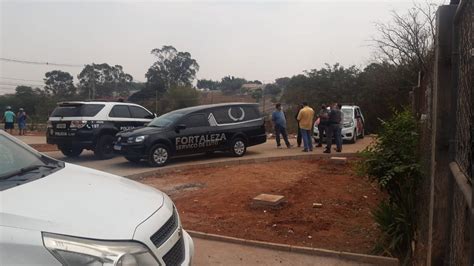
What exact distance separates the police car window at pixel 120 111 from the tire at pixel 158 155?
270 cm

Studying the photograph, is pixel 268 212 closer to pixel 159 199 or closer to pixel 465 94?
pixel 159 199

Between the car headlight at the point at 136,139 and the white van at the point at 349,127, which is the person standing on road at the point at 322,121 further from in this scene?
the car headlight at the point at 136,139

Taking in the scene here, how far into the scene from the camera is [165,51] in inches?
2066

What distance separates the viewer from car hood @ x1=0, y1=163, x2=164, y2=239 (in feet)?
7.39

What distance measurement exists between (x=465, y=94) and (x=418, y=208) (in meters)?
3.05

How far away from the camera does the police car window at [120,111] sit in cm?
1332

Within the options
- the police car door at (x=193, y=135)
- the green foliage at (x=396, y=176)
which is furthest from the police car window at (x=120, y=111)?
the green foliage at (x=396, y=176)

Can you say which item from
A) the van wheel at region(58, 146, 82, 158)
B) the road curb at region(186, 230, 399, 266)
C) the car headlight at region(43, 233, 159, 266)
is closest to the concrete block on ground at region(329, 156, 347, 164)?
the road curb at region(186, 230, 399, 266)

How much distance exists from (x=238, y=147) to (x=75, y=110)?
5035 mm

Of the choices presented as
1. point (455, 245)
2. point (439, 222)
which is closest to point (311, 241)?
point (439, 222)

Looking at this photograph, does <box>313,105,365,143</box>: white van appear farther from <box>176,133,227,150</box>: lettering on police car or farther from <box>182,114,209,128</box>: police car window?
<box>182,114,209,128</box>: police car window

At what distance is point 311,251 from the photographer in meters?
4.93

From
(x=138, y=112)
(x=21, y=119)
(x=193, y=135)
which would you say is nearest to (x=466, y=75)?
(x=193, y=135)

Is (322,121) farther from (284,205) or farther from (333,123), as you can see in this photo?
(284,205)
